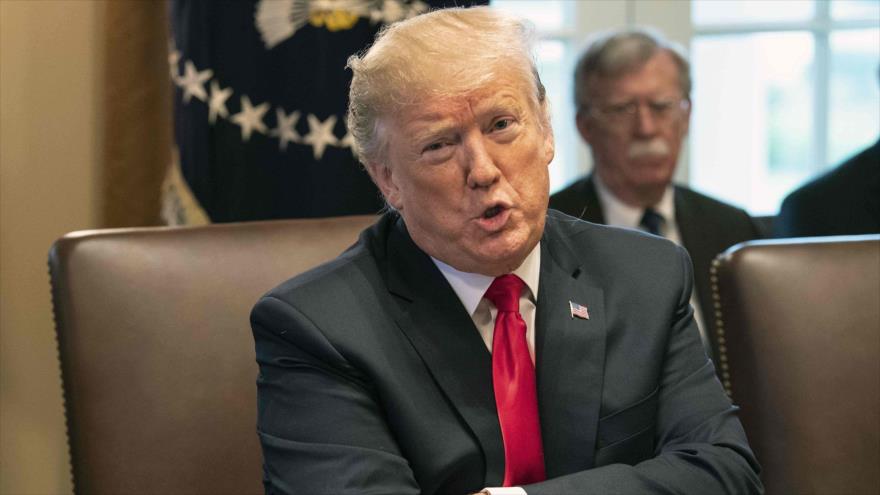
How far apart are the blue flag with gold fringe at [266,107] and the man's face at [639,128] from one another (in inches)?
22.7

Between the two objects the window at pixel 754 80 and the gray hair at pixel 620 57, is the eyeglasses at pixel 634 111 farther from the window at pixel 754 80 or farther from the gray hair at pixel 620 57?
the window at pixel 754 80

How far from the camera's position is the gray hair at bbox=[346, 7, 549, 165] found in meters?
1.65

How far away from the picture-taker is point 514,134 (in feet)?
5.58

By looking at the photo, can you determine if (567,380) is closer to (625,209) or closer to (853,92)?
(625,209)

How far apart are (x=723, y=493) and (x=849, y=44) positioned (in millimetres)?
2558

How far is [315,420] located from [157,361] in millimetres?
448

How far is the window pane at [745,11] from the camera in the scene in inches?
150

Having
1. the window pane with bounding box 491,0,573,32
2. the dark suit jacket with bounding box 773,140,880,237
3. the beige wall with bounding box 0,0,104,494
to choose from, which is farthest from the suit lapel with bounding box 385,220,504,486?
the window pane with bounding box 491,0,573,32

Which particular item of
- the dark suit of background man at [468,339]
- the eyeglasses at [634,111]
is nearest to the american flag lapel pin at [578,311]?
the dark suit of background man at [468,339]

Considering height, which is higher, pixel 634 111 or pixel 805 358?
pixel 634 111

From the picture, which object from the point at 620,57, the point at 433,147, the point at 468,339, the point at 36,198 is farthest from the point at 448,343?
the point at 620,57

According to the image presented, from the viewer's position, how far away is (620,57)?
333 cm

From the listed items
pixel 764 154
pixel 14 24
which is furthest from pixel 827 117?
pixel 14 24

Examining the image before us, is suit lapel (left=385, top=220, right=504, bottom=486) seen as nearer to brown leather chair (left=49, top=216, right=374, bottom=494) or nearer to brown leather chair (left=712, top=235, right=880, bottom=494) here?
brown leather chair (left=49, top=216, right=374, bottom=494)
